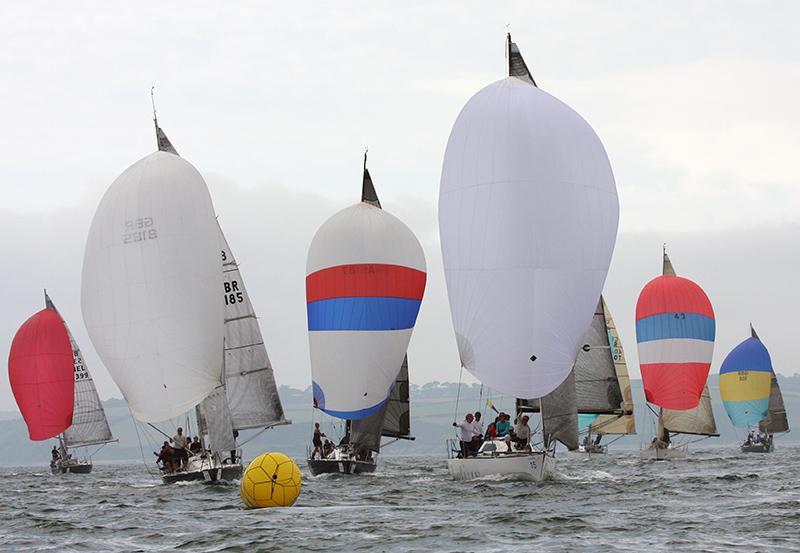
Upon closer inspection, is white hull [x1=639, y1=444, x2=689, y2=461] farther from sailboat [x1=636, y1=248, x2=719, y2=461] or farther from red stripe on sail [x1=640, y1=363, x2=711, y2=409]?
red stripe on sail [x1=640, y1=363, x2=711, y2=409]

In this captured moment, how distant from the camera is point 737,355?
71000 mm

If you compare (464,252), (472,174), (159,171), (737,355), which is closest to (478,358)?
(464,252)

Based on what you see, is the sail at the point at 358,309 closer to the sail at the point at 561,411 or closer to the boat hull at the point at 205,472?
the boat hull at the point at 205,472

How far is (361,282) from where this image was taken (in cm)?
3769

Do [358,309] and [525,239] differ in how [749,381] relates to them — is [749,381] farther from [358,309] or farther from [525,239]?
[525,239]

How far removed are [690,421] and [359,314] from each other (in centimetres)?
2367

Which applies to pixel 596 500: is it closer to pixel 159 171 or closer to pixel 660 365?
pixel 159 171

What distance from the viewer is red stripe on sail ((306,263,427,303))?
37.7 m

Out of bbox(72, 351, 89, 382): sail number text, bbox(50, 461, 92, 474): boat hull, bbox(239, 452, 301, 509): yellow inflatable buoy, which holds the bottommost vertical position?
bbox(239, 452, 301, 509): yellow inflatable buoy

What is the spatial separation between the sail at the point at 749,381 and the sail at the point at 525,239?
43.9 meters

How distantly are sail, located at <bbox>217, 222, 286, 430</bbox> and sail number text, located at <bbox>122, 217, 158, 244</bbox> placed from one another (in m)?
4.57

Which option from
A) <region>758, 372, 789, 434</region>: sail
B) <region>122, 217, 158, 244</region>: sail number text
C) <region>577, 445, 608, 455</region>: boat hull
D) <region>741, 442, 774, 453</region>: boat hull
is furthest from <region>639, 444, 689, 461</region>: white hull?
<region>122, 217, 158, 244</region>: sail number text

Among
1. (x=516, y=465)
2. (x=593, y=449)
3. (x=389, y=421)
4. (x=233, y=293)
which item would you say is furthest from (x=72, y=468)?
(x=516, y=465)

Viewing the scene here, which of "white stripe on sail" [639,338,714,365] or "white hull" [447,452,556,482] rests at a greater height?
"white stripe on sail" [639,338,714,365]
